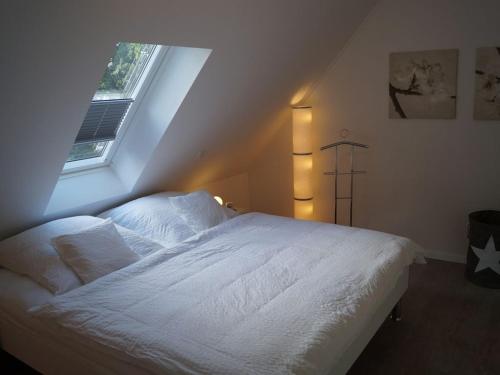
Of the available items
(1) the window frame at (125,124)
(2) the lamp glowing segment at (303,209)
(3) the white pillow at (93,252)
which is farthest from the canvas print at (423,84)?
(3) the white pillow at (93,252)

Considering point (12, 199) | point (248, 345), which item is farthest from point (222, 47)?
point (248, 345)

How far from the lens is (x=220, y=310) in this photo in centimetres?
223

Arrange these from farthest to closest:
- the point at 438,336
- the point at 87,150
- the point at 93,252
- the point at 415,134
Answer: the point at 415,134 → the point at 87,150 → the point at 438,336 → the point at 93,252

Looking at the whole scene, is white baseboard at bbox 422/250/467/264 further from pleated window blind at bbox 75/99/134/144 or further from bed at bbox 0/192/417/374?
pleated window blind at bbox 75/99/134/144

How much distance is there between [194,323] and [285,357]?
49 cm

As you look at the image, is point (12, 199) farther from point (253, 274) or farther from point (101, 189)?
point (253, 274)

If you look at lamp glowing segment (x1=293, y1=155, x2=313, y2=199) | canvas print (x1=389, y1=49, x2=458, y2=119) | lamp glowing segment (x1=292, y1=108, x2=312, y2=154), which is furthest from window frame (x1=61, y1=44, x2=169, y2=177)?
canvas print (x1=389, y1=49, x2=458, y2=119)

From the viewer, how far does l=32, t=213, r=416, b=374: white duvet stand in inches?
74.6

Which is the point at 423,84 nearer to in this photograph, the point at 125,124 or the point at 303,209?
the point at 303,209

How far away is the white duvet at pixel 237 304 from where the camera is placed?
190 centimetres

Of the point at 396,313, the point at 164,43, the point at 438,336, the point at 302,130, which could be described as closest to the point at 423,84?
the point at 302,130

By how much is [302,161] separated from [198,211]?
1.42 meters

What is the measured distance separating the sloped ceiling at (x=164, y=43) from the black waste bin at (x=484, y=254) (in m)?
1.99

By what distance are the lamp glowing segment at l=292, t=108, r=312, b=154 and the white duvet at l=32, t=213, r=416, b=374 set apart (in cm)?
142
